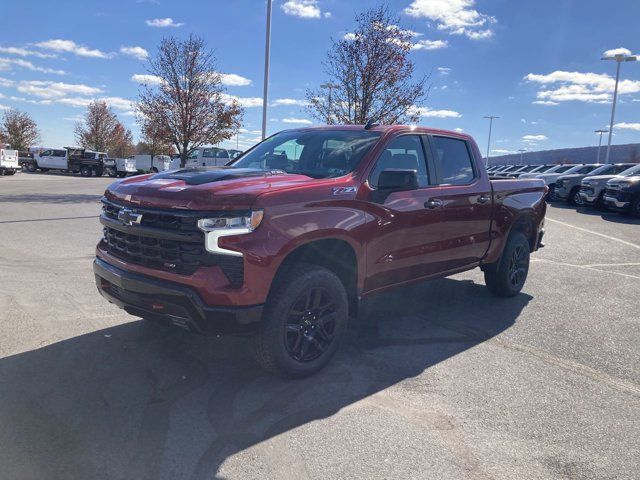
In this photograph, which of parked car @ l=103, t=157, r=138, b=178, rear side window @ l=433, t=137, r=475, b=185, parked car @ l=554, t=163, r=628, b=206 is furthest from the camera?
parked car @ l=103, t=157, r=138, b=178

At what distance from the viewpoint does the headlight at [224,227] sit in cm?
318

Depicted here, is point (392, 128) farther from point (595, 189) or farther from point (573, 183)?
point (573, 183)

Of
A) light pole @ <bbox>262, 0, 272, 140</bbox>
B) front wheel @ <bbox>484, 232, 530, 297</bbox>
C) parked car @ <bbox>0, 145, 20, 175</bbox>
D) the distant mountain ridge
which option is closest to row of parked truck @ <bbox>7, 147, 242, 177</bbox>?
parked car @ <bbox>0, 145, 20, 175</bbox>

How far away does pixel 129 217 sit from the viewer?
11.7 ft

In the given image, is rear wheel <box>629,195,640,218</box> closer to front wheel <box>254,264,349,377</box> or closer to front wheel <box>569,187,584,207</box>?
front wheel <box>569,187,584,207</box>

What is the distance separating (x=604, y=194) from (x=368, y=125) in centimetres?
1632

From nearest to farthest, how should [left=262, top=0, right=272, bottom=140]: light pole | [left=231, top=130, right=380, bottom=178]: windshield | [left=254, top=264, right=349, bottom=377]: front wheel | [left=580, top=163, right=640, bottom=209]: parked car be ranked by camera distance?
[left=254, top=264, right=349, bottom=377]: front wheel
[left=231, top=130, right=380, bottom=178]: windshield
[left=262, top=0, right=272, bottom=140]: light pole
[left=580, top=163, right=640, bottom=209]: parked car

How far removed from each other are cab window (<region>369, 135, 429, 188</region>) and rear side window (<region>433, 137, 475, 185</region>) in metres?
0.25

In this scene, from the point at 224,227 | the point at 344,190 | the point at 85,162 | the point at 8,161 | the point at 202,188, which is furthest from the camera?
the point at 85,162

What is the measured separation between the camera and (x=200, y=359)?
400 cm

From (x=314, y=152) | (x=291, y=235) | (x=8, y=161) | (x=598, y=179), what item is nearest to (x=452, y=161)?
(x=314, y=152)

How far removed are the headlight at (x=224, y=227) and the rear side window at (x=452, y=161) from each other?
233 cm

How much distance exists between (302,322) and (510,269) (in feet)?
11.1

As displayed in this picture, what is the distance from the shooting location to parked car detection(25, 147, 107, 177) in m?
39.4
